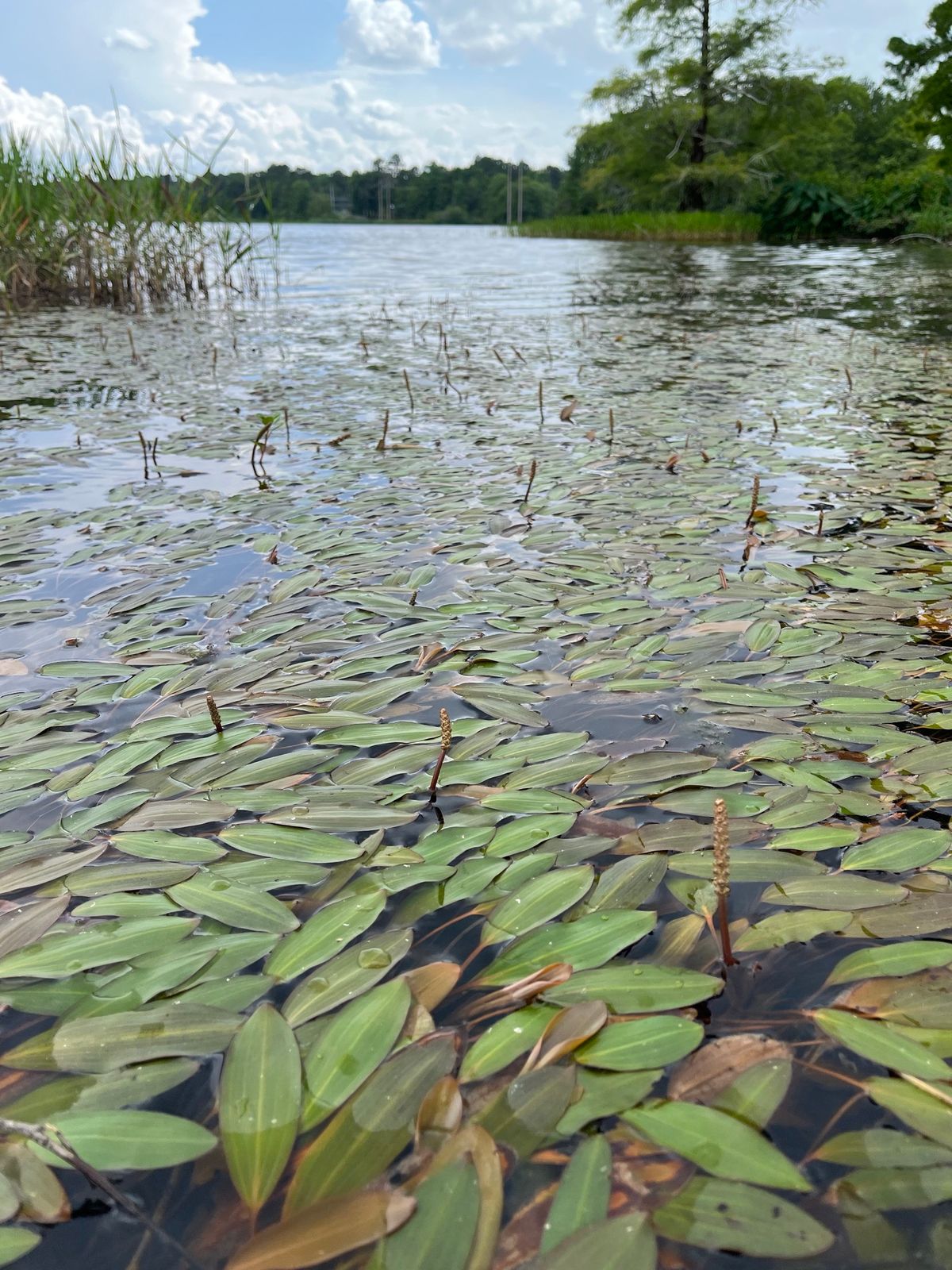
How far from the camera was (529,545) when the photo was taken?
76.3 inches

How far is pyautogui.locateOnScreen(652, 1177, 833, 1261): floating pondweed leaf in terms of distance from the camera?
0.52 m

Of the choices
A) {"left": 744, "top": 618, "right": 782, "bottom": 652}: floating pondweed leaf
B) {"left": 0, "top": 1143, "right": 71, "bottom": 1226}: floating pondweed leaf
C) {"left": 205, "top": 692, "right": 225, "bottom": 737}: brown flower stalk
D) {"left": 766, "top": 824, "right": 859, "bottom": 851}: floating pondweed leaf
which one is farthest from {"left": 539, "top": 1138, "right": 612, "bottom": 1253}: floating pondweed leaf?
{"left": 744, "top": 618, "right": 782, "bottom": 652}: floating pondweed leaf

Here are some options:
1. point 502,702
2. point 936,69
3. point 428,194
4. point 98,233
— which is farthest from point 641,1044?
point 428,194

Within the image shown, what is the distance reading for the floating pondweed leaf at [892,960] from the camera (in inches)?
29.0

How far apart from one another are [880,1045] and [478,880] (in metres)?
0.40

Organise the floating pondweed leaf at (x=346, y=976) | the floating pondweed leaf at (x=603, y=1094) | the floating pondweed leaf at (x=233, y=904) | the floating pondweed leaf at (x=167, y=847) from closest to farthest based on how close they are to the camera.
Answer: the floating pondweed leaf at (x=603, y=1094)
the floating pondweed leaf at (x=346, y=976)
the floating pondweed leaf at (x=233, y=904)
the floating pondweed leaf at (x=167, y=847)

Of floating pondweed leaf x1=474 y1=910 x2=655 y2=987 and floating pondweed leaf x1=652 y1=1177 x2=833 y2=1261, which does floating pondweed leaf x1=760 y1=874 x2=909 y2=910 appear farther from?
floating pondweed leaf x1=652 y1=1177 x2=833 y2=1261

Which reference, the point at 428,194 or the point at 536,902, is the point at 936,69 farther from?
the point at 428,194

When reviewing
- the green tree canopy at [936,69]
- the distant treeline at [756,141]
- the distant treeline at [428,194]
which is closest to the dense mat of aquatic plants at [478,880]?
the distant treeline at [756,141]

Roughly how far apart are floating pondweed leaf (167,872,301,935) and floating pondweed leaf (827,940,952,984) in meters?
0.51

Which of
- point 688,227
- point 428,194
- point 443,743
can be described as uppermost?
point 428,194

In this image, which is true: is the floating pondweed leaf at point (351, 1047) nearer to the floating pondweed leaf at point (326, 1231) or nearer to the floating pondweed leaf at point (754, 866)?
the floating pondweed leaf at point (326, 1231)

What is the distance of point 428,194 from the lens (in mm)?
71625

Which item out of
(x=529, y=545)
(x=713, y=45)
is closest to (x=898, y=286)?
(x=529, y=545)
